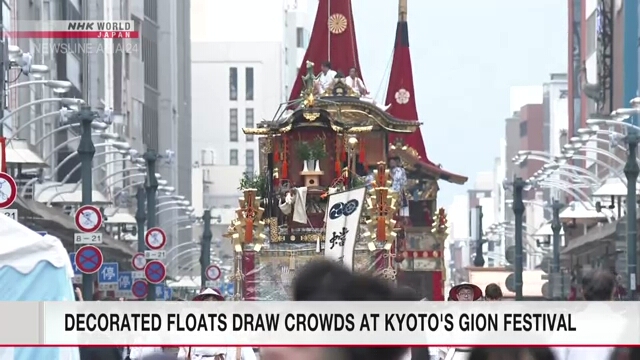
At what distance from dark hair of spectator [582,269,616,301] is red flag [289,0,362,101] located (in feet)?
101

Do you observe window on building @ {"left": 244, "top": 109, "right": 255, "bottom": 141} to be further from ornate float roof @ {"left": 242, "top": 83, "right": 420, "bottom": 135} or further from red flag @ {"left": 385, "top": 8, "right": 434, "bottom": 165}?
ornate float roof @ {"left": 242, "top": 83, "right": 420, "bottom": 135}

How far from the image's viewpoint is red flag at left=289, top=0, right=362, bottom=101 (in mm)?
41000

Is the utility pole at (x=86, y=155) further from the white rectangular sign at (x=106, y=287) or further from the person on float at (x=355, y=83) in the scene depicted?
the white rectangular sign at (x=106, y=287)

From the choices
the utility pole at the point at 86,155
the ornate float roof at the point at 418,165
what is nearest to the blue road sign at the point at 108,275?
the utility pole at the point at 86,155

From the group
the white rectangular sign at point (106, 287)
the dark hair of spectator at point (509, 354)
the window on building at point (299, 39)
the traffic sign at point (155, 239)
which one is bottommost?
the white rectangular sign at point (106, 287)

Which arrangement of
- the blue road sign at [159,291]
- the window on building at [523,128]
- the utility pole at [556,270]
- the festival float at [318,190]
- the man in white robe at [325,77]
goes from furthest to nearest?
the window on building at [523,128] → the blue road sign at [159,291] → the utility pole at [556,270] → the man in white robe at [325,77] → the festival float at [318,190]

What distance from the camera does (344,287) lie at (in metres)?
6.33

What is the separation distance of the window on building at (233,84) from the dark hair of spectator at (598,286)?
5947 inches

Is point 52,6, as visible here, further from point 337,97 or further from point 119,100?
point 337,97

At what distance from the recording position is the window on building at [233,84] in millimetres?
160625

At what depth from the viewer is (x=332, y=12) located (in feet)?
138

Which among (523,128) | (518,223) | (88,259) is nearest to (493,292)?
(88,259)

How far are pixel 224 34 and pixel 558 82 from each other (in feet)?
85.1

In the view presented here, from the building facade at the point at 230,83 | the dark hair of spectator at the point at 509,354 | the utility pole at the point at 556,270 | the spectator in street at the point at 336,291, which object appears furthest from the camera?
the building facade at the point at 230,83
